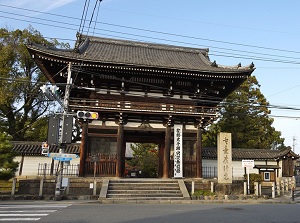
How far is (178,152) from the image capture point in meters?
19.2

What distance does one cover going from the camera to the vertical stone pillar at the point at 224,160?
723 inches

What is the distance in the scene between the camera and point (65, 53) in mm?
17812

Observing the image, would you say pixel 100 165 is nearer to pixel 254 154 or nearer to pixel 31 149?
pixel 31 149

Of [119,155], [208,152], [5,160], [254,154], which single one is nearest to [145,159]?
[208,152]

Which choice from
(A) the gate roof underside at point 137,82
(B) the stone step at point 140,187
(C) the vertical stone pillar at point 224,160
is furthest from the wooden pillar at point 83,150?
(C) the vertical stone pillar at point 224,160

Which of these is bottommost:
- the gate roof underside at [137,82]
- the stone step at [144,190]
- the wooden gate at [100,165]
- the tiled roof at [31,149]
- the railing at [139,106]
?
the stone step at [144,190]

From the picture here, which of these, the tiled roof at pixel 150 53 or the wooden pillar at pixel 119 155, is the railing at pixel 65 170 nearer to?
the wooden pillar at pixel 119 155

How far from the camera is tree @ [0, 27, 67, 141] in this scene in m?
28.4

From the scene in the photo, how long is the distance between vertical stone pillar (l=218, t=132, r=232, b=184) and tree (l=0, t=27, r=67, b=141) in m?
19.9

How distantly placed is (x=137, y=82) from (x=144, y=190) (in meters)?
7.80

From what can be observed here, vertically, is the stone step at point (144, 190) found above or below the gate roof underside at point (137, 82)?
below

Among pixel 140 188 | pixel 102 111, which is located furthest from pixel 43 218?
pixel 102 111

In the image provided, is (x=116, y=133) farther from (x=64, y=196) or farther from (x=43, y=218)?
(x=43, y=218)

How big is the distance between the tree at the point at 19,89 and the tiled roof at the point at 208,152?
6.26 meters
